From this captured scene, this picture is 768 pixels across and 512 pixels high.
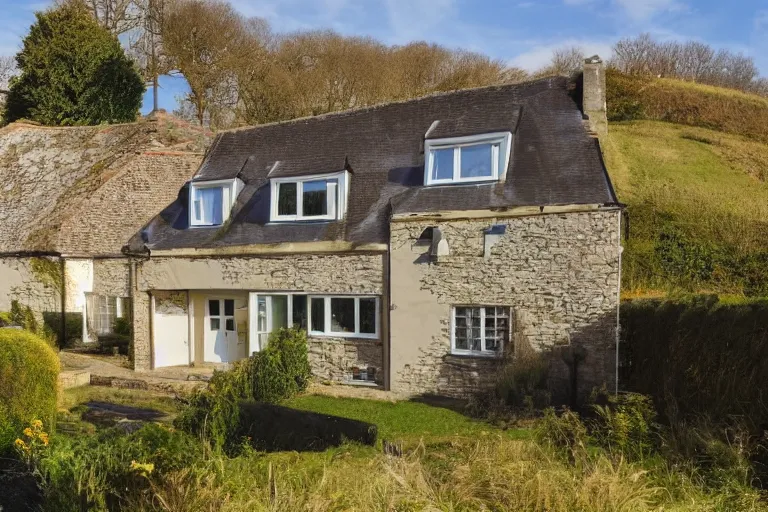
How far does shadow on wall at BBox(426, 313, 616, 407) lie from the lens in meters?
12.3

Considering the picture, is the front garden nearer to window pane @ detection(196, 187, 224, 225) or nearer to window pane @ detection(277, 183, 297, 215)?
window pane @ detection(277, 183, 297, 215)

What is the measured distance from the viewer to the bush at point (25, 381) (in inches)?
375

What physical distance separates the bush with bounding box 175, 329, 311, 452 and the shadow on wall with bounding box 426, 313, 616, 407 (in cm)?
424

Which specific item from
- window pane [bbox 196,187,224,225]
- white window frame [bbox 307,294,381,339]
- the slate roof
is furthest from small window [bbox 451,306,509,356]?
window pane [bbox 196,187,224,225]

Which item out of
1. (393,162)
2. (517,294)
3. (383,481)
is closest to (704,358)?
(517,294)

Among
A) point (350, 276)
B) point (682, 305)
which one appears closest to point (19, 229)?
point (350, 276)

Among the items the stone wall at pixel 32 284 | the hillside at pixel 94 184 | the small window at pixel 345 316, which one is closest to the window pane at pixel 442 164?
the small window at pixel 345 316

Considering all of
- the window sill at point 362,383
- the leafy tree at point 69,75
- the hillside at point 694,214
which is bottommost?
the window sill at point 362,383

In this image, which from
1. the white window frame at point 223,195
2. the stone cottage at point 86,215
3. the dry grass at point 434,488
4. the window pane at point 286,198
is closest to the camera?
the dry grass at point 434,488

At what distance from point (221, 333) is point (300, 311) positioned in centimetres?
340

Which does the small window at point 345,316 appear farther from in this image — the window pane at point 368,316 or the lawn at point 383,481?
the lawn at point 383,481

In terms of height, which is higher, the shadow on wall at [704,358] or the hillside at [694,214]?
the hillside at [694,214]

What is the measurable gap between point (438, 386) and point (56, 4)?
113 feet

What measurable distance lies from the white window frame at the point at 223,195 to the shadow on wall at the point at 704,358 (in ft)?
35.5
